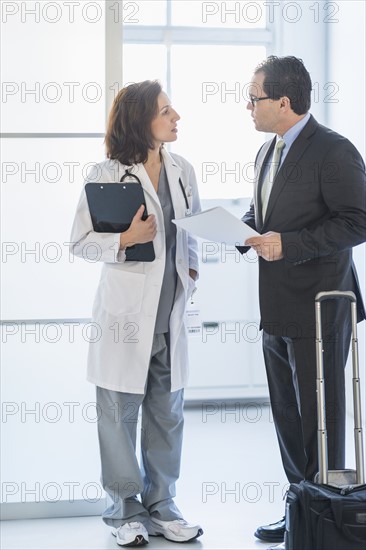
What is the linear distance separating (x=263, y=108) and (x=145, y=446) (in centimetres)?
123

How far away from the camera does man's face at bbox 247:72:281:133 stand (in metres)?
2.63

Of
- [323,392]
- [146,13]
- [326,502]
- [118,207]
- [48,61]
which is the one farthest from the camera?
[146,13]

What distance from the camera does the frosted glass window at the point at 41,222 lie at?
300cm

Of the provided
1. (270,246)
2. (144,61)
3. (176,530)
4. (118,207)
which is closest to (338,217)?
(270,246)

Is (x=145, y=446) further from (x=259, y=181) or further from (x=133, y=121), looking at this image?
(x=133, y=121)

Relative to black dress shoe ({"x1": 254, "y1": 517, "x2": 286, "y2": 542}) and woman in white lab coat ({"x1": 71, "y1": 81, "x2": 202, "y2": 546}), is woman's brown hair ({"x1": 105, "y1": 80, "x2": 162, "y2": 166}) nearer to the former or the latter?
woman in white lab coat ({"x1": 71, "y1": 81, "x2": 202, "y2": 546})

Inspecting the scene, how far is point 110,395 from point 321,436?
76 centimetres

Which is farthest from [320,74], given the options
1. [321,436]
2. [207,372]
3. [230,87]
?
[321,436]

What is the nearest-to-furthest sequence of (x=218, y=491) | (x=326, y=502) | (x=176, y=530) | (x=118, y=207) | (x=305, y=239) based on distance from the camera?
(x=326, y=502)
(x=305, y=239)
(x=118, y=207)
(x=176, y=530)
(x=218, y=491)

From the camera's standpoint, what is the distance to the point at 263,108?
265 cm

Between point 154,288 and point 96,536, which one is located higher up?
point 154,288

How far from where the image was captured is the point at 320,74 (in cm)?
469

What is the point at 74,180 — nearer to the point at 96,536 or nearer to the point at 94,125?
the point at 94,125

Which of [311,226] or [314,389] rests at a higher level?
[311,226]
